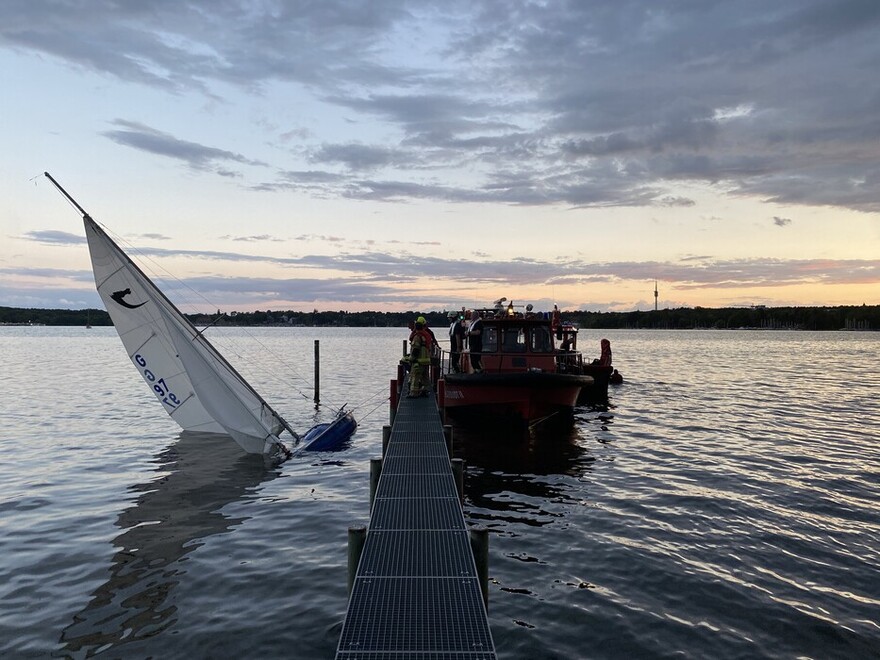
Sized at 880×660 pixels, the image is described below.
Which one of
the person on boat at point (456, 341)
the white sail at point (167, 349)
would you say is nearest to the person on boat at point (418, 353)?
the person on boat at point (456, 341)

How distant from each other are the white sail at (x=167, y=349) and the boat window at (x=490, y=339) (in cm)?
968

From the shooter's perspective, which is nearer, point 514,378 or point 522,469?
point 522,469

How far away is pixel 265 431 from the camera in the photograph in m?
18.9

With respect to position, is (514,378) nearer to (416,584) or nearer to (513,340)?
(513,340)

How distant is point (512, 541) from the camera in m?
12.0

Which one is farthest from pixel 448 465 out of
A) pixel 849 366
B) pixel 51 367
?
pixel 849 366

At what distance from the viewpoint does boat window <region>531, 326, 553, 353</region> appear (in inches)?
948

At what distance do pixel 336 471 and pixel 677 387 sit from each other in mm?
31879

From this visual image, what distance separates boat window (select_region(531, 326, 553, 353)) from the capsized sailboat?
10995 millimetres

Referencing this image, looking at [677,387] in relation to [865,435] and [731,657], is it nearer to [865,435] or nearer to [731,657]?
[865,435]

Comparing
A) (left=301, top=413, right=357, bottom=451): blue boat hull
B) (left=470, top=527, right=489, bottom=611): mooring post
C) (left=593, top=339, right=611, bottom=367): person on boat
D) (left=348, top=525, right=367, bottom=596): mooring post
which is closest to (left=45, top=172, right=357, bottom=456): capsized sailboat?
(left=301, top=413, right=357, bottom=451): blue boat hull

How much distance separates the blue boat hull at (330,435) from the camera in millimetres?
21469

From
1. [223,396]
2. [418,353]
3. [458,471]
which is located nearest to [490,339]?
[418,353]

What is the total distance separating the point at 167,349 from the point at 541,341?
13.9 m
